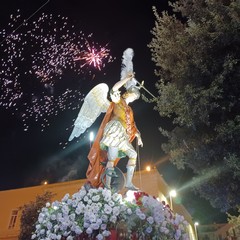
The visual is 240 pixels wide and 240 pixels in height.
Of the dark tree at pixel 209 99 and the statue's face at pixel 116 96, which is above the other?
the dark tree at pixel 209 99

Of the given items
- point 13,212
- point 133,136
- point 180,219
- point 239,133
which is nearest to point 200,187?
point 239,133

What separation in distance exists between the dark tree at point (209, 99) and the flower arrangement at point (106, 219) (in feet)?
13.7

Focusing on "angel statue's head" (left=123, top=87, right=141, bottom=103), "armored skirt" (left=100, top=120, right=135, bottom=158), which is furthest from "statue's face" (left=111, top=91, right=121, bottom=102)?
"armored skirt" (left=100, top=120, right=135, bottom=158)

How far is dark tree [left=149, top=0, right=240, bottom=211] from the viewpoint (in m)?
7.95

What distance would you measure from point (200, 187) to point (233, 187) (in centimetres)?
123

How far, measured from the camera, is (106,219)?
393 centimetres

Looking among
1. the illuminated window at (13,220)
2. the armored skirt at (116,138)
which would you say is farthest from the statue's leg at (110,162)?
the illuminated window at (13,220)

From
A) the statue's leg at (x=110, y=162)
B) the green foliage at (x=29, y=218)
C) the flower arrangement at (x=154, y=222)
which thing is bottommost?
the flower arrangement at (x=154, y=222)

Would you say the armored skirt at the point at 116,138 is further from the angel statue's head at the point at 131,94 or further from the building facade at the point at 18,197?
the building facade at the point at 18,197

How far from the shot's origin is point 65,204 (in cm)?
429

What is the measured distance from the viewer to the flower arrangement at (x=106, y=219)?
389 cm

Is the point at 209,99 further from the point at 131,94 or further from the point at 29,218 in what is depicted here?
the point at 29,218

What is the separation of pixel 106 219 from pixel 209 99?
5071mm

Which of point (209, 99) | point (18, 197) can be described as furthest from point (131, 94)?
point (18, 197)
